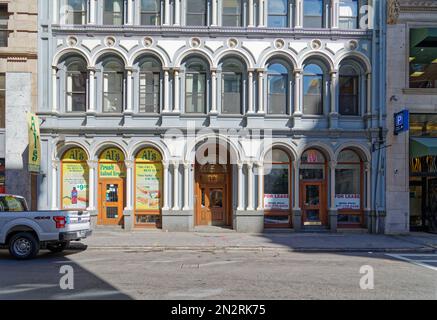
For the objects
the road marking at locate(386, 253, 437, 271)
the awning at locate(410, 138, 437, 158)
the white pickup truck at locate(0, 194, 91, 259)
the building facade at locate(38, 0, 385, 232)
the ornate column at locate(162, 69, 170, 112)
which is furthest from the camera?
the ornate column at locate(162, 69, 170, 112)

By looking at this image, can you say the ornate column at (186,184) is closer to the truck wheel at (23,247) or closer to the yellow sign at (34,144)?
the yellow sign at (34,144)

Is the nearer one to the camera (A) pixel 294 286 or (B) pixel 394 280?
(A) pixel 294 286

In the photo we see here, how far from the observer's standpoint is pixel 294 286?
24.5ft

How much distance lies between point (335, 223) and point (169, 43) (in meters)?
11.2

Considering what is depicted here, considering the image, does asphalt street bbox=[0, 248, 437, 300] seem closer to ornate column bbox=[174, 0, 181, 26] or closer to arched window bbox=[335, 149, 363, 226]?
arched window bbox=[335, 149, 363, 226]

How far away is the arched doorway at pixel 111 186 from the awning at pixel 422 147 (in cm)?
1338

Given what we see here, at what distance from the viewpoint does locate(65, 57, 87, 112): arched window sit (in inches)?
644

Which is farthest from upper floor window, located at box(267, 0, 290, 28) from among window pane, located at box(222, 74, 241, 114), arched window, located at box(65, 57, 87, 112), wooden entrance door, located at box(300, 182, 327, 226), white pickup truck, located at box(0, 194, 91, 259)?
white pickup truck, located at box(0, 194, 91, 259)

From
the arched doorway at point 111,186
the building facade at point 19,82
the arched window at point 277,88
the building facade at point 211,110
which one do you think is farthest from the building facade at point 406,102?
the building facade at point 19,82

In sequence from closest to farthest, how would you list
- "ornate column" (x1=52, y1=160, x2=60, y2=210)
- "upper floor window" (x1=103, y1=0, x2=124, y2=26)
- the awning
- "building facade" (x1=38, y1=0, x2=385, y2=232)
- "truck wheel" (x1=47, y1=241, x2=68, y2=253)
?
"truck wheel" (x1=47, y1=241, x2=68, y2=253) < the awning < "ornate column" (x1=52, y1=160, x2=60, y2=210) < "building facade" (x1=38, y1=0, x2=385, y2=232) < "upper floor window" (x1=103, y1=0, x2=124, y2=26)
